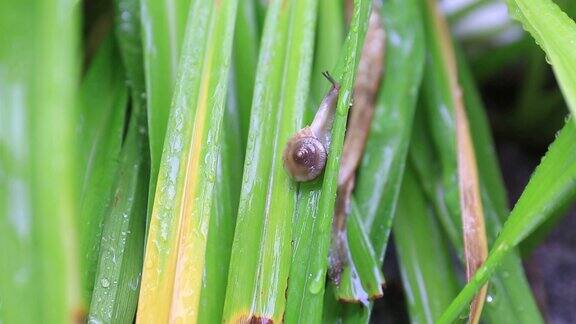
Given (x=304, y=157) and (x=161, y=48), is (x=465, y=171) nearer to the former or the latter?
(x=304, y=157)

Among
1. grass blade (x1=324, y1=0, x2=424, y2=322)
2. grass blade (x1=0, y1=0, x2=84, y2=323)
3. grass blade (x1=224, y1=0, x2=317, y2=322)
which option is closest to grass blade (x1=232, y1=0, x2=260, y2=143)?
grass blade (x1=224, y1=0, x2=317, y2=322)

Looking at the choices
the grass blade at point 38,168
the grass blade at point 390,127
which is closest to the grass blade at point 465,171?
the grass blade at point 390,127

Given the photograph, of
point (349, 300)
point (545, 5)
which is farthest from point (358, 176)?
point (545, 5)

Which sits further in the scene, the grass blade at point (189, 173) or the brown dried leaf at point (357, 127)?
the brown dried leaf at point (357, 127)

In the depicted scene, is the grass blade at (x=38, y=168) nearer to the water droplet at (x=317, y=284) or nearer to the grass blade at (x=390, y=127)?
the water droplet at (x=317, y=284)

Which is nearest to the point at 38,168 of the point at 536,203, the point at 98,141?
the point at 98,141
